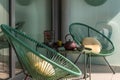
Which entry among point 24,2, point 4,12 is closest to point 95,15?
point 24,2

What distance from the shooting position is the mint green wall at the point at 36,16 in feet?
13.6

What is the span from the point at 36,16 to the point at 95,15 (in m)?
1.27

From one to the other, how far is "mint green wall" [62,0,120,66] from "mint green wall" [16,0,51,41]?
15.6 inches

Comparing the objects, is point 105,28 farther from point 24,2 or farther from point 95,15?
point 24,2

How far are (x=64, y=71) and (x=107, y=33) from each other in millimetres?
2820

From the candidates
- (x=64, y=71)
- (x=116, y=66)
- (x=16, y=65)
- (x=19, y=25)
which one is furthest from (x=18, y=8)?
(x=116, y=66)

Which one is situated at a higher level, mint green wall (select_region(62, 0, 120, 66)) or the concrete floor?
mint green wall (select_region(62, 0, 120, 66))

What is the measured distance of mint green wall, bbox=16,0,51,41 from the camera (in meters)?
4.14

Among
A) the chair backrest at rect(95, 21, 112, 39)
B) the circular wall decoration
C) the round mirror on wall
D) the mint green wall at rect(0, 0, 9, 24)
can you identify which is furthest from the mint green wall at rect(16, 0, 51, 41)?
the chair backrest at rect(95, 21, 112, 39)

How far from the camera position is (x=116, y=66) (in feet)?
17.7

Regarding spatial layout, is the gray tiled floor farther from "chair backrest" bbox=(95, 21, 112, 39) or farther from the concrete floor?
"chair backrest" bbox=(95, 21, 112, 39)

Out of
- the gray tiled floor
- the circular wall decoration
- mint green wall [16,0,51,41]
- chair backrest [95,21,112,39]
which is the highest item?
the circular wall decoration

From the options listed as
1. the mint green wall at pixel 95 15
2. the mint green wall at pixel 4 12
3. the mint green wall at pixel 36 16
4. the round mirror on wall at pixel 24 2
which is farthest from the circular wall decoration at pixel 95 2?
the mint green wall at pixel 4 12

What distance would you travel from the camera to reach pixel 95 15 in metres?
5.46
